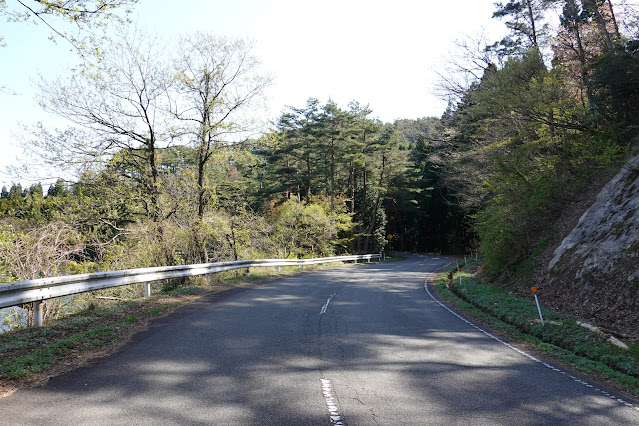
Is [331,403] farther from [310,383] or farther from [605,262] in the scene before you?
[605,262]

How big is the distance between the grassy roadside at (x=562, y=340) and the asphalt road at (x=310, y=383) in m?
0.56

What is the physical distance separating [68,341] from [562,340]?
8.68 m

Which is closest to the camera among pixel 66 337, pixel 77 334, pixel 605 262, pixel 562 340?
pixel 66 337

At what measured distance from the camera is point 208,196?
18.5 meters

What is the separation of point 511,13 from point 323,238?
72.4 ft

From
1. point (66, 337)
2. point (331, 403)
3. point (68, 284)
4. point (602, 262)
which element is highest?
point (68, 284)

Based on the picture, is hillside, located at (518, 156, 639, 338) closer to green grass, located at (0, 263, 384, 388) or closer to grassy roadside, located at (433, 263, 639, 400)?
grassy roadside, located at (433, 263, 639, 400)

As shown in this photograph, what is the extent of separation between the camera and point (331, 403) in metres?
4.39

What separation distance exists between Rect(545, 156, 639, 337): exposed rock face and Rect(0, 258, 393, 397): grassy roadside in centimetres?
933

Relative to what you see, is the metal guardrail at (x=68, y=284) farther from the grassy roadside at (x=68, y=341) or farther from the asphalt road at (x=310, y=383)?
the asphalt road at (x=310, y=383)

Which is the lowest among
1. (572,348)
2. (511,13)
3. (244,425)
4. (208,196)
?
(572,348)

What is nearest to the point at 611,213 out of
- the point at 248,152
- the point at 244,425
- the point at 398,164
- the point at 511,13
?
the point at 244,425

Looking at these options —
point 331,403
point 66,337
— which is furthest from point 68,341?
point 331,403

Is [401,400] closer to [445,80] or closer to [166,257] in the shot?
[166,257]
